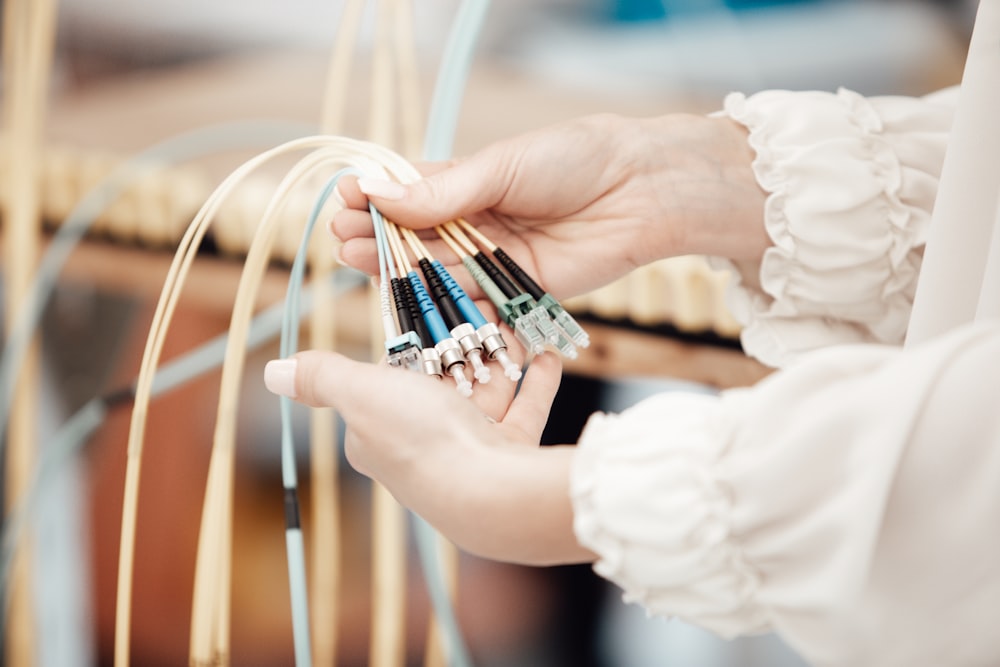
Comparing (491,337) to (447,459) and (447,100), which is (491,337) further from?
(447,100)

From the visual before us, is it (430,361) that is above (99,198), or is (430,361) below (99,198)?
below

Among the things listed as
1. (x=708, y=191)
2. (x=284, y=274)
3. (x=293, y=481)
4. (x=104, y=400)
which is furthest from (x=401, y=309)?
(x=104, y=400)

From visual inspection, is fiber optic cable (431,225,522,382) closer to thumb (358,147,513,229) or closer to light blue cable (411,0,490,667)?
thumb (358,147,513,229)

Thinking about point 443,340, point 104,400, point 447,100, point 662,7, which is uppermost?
point 662,7

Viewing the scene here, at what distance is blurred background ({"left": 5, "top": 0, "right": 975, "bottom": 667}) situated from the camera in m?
0.76

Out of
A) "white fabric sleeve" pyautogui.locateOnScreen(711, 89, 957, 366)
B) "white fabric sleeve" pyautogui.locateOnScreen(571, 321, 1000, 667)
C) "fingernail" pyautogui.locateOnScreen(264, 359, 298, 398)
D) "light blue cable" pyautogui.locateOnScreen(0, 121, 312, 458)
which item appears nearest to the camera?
"white fabric sleeve" pyautogui.locateOnScreen(571, 321, 1000, 667)

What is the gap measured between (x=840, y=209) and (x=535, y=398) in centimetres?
21

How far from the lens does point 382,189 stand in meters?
0.46

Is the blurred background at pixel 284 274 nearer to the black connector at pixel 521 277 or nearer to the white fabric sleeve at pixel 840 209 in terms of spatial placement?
the white fabric sleeve at pixel 840 209

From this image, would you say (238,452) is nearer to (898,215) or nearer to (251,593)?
(251,593)

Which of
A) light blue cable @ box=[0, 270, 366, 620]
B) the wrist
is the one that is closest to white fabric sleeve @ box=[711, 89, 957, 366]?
the wrist

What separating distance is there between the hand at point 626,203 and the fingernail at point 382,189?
6 centimetres

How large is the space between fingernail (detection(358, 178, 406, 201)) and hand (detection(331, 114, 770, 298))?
2.4 inches

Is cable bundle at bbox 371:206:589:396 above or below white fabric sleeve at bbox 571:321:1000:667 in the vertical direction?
above
